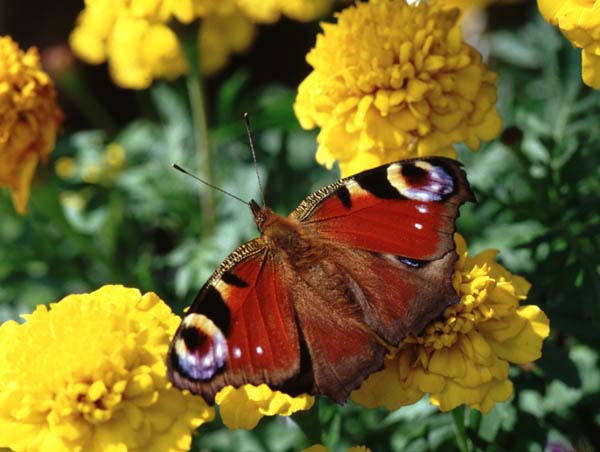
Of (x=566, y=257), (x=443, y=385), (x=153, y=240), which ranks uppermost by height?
(x=443, y=385)

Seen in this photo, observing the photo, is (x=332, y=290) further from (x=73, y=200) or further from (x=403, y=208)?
(x=73, y=200)

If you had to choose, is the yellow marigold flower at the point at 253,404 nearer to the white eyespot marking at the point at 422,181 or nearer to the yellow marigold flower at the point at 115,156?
the white eyespot marking at the point at 422,181

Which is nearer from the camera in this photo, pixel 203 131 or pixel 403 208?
pixel 403 208

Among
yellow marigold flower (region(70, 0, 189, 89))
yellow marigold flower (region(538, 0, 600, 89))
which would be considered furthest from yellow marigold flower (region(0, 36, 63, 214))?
yellow marigold flower (region(538, 0, 600, 89))

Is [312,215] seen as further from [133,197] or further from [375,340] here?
[133,197]

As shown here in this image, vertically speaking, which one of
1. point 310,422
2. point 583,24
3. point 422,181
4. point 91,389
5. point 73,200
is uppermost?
point 583,24

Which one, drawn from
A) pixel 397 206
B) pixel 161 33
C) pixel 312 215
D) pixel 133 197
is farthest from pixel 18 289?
pixel 397 206

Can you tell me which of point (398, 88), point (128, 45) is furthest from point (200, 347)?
point (128, 45)

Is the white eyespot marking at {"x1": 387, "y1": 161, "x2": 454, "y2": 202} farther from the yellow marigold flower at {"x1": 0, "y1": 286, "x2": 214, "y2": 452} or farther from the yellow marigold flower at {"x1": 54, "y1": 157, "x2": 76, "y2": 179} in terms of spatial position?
the yellow marigold flower at {"x1": 54, "y1": 157, "x2": 76, "y2": 179}
